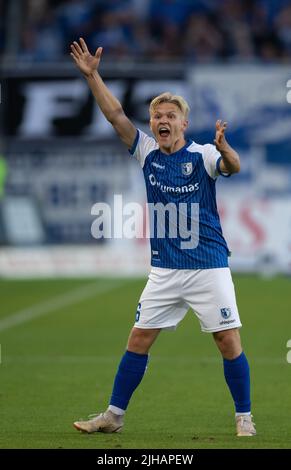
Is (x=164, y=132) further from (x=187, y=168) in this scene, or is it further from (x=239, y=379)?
(x=239, y=379)

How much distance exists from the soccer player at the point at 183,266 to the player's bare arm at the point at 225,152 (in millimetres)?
171

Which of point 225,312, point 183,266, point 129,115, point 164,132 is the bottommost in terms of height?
point 225,312

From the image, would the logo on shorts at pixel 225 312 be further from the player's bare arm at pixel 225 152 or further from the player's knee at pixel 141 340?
the player's bare arm at pixel 225 152

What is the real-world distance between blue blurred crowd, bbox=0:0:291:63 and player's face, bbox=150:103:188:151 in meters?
18.3

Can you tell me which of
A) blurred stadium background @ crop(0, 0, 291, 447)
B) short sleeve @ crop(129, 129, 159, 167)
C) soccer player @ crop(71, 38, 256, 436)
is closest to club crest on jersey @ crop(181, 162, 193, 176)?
soccer player @ crop(71, 38, 256, 436)

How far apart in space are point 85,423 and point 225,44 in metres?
19.3

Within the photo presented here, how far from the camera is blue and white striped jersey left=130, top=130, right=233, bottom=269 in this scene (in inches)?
312

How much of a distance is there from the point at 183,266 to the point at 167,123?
0.91 m

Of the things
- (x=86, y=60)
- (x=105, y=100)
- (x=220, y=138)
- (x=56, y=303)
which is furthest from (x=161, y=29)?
(x=220, y=138)

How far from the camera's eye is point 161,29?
27.0 metres

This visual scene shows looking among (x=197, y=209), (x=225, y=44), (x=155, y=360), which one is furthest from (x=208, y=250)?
(x=225, y=44)

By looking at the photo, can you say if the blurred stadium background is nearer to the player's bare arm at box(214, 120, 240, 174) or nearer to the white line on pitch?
the white line on pitch

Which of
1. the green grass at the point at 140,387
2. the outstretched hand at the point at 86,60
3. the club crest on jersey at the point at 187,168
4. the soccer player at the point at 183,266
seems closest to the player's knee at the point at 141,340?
the soccer player at the point at 183,266

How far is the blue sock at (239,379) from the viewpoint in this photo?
7.95 m
